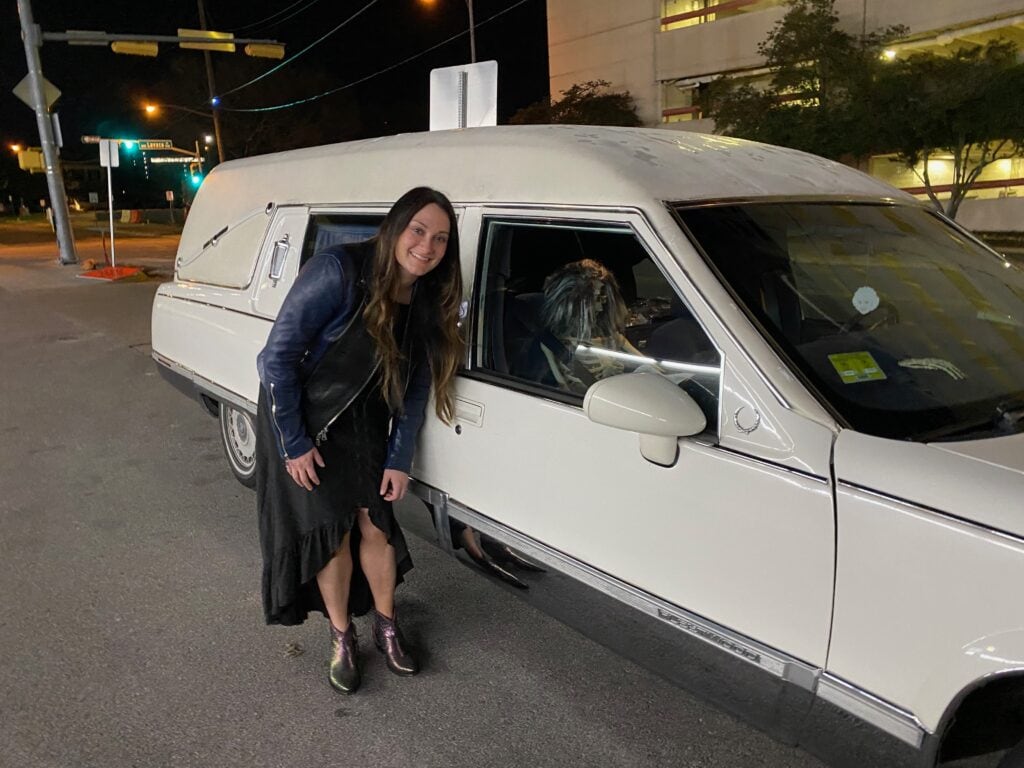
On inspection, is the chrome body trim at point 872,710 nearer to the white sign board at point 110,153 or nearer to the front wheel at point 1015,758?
the front wheel at point 1015,758

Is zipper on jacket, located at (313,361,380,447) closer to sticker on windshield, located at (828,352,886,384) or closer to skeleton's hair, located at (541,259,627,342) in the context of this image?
skeleton's hair, located at (541,259,627,342)

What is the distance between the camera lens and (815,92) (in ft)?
81.6

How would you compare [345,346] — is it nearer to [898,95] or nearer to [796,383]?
[796,383]

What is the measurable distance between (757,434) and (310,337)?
1.48 m

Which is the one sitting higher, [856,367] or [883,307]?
[883,307]

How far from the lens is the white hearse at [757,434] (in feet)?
6.13

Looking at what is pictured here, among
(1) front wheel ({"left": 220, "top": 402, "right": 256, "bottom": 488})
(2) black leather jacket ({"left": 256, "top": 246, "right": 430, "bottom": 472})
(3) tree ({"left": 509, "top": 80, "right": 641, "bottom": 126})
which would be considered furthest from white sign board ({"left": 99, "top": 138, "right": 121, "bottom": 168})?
(3) tree ({"left": 509, "top": 80, "right": 641, "bottom": 126})

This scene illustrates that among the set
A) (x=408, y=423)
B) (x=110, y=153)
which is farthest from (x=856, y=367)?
(x=110, y=153)

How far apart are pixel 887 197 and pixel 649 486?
1610 millimetres

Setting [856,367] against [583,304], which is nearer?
[856,367]

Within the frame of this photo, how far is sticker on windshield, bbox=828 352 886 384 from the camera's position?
2236 mm

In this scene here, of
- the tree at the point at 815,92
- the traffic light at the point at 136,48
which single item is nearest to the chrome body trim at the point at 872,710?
the traffic light at the point at 136,48

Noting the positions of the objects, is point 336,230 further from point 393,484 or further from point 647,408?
point 647,408

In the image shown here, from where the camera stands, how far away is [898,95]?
22.1m
